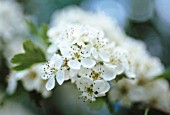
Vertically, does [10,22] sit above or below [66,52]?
below

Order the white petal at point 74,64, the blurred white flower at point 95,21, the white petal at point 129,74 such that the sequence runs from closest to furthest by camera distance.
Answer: the white petal at point 74,64, the white petal at point 129,74, the blurred white flower at point 95,21

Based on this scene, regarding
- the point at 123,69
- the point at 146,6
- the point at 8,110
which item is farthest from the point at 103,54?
the point at 146,6

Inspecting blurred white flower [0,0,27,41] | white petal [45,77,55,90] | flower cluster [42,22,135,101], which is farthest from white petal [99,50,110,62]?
blurred white flower [0,0,27,41]

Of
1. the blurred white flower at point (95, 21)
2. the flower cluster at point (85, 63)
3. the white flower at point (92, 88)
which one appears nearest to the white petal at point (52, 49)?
the flower cluster at point (85, 63)

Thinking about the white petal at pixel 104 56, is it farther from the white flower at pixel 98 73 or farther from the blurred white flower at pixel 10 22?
the blurred white flower at pixel 10 22

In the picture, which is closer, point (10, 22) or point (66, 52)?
point (66, 52)

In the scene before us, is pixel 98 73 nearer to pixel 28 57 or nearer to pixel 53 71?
pixel 53 71

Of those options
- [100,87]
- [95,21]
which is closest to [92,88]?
[100,87]
